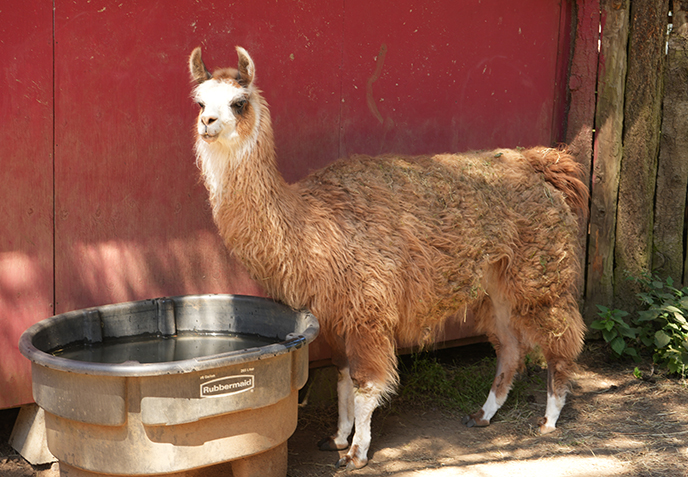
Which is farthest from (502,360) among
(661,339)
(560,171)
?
(661,339)

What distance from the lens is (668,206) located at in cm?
533

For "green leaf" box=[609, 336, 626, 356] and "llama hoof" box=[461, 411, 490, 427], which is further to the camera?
"green leaf" box=[609, 336, 626, 356]

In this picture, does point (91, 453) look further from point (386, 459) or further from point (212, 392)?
point (386, 459)

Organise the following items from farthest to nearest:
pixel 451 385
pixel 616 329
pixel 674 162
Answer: pixel 674 162
pixel 616 329
pixel 451 385

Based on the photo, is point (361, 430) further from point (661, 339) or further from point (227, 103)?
point (661, 339)

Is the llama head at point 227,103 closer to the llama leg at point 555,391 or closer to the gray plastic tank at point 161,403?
the gray plastic tank at point 161,403

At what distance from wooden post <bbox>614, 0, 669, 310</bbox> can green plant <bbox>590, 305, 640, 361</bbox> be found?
27cm

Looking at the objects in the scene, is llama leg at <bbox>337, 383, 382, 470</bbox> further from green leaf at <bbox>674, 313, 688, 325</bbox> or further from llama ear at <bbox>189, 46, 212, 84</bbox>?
green leaf at <bbox>674, 313, 688, 325</bbox>

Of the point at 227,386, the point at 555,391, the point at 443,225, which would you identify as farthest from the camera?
the point at 555,391

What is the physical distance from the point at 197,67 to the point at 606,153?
3.33 m

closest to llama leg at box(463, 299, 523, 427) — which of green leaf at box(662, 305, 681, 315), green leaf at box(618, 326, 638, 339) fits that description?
green leaf at box(618, 326, 638, 339)

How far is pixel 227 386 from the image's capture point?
272 cm

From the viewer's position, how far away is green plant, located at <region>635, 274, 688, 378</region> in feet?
16.2

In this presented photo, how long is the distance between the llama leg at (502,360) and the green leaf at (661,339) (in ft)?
4.26
